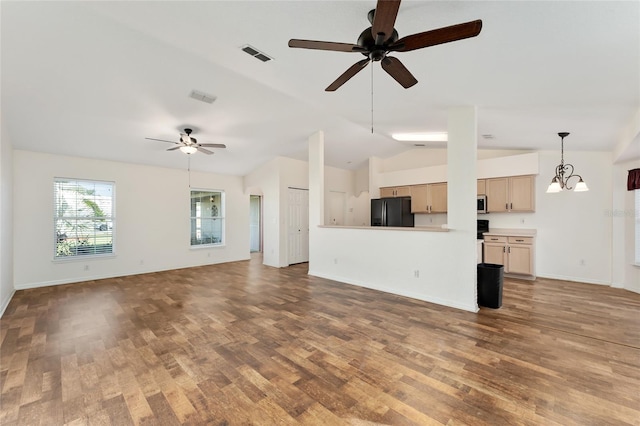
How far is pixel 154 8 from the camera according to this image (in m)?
2.27

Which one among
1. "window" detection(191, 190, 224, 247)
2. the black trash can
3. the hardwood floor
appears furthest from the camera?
"window" detection(191, 190, 224, 247)

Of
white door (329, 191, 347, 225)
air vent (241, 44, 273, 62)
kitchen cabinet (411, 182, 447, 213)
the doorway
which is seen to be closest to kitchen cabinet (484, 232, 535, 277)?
kitchen cabinet (411, 182, 447, 213)

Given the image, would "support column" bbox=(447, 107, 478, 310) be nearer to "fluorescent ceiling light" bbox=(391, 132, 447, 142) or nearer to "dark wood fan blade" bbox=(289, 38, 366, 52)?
"fluorescent ceiling light" bbox=(391, 132, 447, 142)

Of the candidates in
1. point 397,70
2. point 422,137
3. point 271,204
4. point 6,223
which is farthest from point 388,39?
point 6,223

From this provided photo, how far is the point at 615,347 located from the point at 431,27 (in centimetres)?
354

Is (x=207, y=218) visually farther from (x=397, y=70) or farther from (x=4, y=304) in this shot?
(x=397, y=70)

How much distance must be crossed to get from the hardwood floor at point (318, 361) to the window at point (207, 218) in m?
3.24

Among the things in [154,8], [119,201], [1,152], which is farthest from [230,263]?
[154,8]

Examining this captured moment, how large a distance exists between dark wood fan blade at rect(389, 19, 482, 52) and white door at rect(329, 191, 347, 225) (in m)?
6.36

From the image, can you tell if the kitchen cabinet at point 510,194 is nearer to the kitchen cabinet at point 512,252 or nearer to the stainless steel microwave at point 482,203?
the stainless steel microwave at point 482,203

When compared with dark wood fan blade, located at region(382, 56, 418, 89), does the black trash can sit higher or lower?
lower

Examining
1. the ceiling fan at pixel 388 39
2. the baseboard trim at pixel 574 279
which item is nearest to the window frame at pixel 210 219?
the ceiling fan at pixel 388 39

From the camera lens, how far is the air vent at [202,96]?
376 centimetres

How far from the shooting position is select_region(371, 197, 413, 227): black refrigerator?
6832 mm
